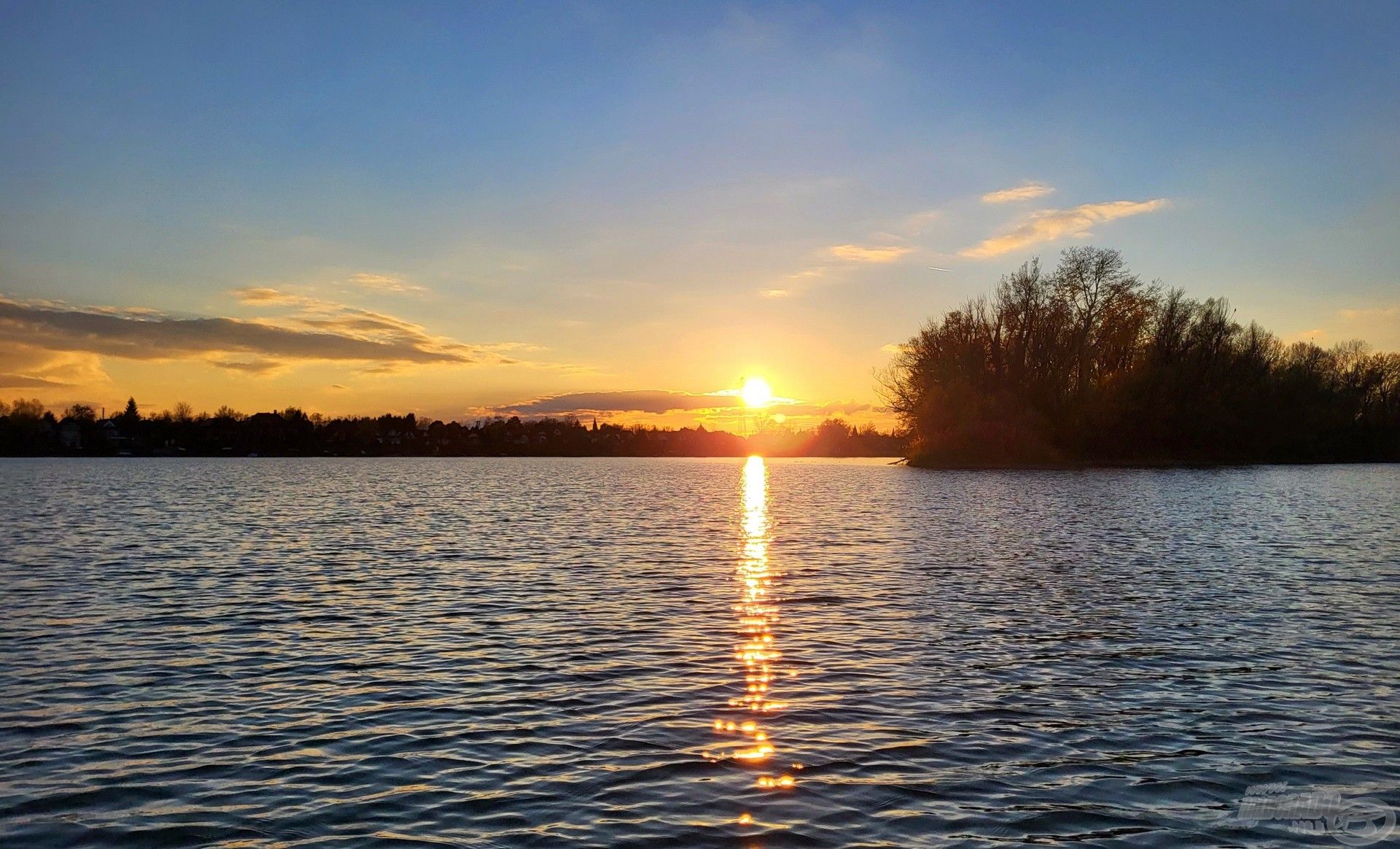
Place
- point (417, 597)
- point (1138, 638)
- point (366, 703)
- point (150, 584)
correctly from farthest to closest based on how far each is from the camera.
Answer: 1. point (150, 584)
2. point (417, 597)
3. point (1138, 638)
4. point (366, 703)

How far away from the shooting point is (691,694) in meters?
15.3

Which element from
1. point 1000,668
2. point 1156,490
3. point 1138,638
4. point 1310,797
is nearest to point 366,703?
point 1000,668

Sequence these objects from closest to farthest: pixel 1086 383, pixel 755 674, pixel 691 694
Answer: pixel 691 694 → pixel 755 674 → pixel 1086 383

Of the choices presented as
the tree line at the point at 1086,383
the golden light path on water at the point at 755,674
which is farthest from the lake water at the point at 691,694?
the tree line at the point at 1086,383

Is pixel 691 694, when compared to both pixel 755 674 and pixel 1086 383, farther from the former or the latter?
pixel 1086 383

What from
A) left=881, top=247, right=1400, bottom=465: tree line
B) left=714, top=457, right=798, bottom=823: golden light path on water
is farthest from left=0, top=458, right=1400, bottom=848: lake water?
left=881, top=247, right=1400, bottom=465: tree line

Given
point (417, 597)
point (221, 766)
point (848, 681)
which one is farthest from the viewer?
point (417, 597)

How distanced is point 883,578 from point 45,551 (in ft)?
106

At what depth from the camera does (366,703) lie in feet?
48.3

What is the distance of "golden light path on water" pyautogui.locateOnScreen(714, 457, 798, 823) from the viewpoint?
11.9 meters

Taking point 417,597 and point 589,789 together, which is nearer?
point 589,789

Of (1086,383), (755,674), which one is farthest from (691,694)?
(1086,383)

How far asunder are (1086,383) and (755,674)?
115409 mm

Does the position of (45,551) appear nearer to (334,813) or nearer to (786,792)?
(334,813)
